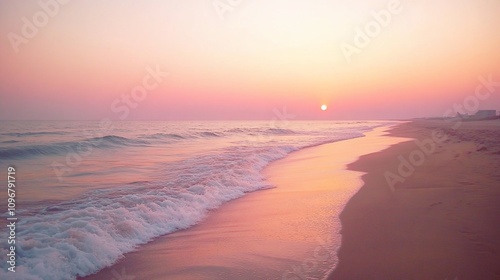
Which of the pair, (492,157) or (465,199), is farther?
(492,157)

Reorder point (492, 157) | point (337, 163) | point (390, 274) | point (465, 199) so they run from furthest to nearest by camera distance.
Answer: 1. point (337, 163)
2. point (492, 157)
3. point (465, 199)
4. point (390, 274)

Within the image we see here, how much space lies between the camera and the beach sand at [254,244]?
4797 millimetres

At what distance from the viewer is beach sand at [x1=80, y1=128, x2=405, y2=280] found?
4797 mm

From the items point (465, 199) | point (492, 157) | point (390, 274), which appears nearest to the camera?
point (390, 274)

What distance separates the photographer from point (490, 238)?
5320 mm

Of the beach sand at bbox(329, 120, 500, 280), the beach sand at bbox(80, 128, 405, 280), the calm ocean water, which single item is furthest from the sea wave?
the beach sand at bbox(329, 120, 500, 280)

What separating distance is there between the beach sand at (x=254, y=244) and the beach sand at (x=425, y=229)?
1.30 feet

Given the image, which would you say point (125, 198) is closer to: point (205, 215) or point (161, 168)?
point (205, 215)

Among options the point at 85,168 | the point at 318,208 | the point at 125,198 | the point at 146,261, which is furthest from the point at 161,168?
the point at 146,261

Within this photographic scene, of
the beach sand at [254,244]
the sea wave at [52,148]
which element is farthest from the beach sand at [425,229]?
the sea wave at [52,148]

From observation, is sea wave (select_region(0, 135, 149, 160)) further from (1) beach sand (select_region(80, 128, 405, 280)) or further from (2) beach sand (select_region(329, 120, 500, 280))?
(2) beach sand (select_region(329, 120, 500, 280))

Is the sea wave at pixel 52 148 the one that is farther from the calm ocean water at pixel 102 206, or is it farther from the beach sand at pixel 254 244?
the beach sand at pixel 254 244

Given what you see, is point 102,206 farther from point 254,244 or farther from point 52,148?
point 52,148

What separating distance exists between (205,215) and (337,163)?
9695 mm
